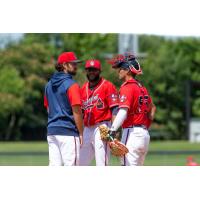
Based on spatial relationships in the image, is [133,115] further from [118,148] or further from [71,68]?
[71,68]

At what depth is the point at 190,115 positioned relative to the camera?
177 feet

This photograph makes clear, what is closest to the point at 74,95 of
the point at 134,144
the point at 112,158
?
the point at 134,144

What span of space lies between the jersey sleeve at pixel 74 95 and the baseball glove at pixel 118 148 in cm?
70

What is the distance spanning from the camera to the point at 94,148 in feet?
32.3

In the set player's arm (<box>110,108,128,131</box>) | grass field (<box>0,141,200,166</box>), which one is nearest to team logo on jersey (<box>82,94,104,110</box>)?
player's arm (<box>110,108,128,131</box>)

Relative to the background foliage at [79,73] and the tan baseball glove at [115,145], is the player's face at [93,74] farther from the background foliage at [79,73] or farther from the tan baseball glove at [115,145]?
the background foliage at [79,73]

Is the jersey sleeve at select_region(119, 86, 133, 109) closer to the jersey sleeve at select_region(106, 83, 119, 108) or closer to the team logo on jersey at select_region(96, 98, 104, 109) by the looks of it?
the jersey sleeve at select_region(106, 83, 119, 108)

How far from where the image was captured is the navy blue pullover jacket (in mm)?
8953

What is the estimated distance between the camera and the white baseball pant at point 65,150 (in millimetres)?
8914

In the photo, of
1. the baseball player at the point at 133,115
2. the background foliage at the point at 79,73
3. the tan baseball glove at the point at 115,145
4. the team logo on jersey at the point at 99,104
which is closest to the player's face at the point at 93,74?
the team logo on jersey at the point at 99,104

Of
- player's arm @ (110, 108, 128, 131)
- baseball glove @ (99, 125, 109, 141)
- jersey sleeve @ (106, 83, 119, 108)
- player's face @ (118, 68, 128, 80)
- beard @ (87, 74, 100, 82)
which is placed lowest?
baseball glove @ (99, 125, 109, 141)

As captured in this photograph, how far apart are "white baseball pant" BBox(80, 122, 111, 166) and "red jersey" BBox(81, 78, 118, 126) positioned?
0.10m

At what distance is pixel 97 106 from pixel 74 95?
0.91m

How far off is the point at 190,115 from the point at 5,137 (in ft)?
46.4
